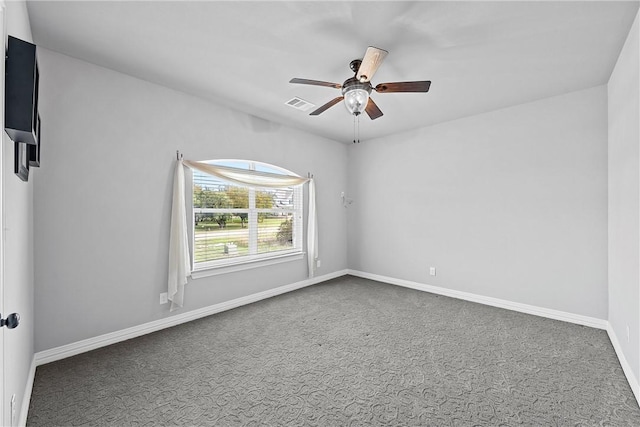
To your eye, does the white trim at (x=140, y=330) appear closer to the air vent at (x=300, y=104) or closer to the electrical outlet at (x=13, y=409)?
the electrical outlet at (x=13, y=409)

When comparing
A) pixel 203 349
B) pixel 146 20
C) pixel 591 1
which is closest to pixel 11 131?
pixel 146 20

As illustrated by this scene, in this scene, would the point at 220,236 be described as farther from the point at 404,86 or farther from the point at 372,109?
Answer: the point at 404,86

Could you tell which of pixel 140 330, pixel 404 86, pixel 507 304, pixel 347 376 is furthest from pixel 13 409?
pixel 507 304

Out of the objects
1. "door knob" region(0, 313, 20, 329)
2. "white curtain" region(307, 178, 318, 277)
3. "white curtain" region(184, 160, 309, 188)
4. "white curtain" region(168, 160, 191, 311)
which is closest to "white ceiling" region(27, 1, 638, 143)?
"white curtain" region(184, 160, 309, 188)

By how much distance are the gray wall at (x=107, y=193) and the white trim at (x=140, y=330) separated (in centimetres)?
5

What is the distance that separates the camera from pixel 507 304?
3.83 metres

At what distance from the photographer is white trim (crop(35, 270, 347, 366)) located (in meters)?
2.53

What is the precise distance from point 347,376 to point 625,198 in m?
2.77

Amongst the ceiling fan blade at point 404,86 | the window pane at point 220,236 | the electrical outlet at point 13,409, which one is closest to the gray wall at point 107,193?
the window pane at point 220,236

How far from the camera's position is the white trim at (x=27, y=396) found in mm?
1750

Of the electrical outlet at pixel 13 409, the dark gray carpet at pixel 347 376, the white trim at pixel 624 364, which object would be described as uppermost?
the electrical outlet at pixel 13 409

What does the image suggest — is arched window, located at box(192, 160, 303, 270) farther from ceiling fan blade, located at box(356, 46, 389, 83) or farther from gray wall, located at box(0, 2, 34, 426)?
ceiling fan blade, located at box(356, 46, 389, 83)

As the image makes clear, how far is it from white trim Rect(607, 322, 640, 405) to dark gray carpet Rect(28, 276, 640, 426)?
1.7 inches

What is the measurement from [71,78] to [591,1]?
415 cm
